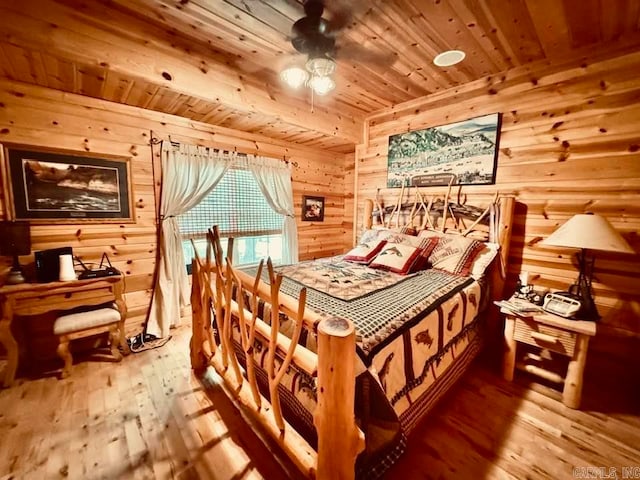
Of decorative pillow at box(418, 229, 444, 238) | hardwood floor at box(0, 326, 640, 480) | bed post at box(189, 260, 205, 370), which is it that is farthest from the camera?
decorative pillow at box(418, 229, 444, 238)

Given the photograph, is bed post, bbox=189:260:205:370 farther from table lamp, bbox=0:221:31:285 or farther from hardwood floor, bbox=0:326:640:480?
table lamp, bbox=0:221:31:285

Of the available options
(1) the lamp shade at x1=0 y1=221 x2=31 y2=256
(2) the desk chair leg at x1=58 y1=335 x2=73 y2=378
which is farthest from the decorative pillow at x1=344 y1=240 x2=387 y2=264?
(1) the lamp shade at x1=0 y1=221 x2=31 y2=256

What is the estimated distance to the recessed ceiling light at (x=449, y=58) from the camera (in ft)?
6.84

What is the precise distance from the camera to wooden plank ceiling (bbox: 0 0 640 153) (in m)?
1.57

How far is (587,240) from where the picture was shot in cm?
172

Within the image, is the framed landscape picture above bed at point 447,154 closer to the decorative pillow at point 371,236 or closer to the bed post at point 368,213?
the bed post at point 368,213

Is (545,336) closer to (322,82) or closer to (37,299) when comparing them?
(322,82)

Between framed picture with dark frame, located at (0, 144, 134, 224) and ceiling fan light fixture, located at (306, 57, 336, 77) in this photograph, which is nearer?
ceiling fan light fixture, located at (306, 57, 336, 77)

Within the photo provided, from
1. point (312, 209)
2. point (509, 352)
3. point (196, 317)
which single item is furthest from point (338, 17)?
point (509, 352)

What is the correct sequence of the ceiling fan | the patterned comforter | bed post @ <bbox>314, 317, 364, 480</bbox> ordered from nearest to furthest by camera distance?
bed post @ <bbox>314, 317, 364, 480</bbox>
the patterned comforter
the ceiling fan

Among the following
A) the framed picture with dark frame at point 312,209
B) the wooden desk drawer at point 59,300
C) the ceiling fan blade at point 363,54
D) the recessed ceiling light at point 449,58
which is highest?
the recessed ceiling light at point 449,58

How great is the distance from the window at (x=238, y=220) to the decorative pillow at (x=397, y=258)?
3.90 ft

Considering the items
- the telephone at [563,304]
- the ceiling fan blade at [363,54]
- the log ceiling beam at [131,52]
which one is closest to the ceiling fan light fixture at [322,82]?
the ceiling fan blade at [363,54]

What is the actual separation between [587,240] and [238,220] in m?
3.28
